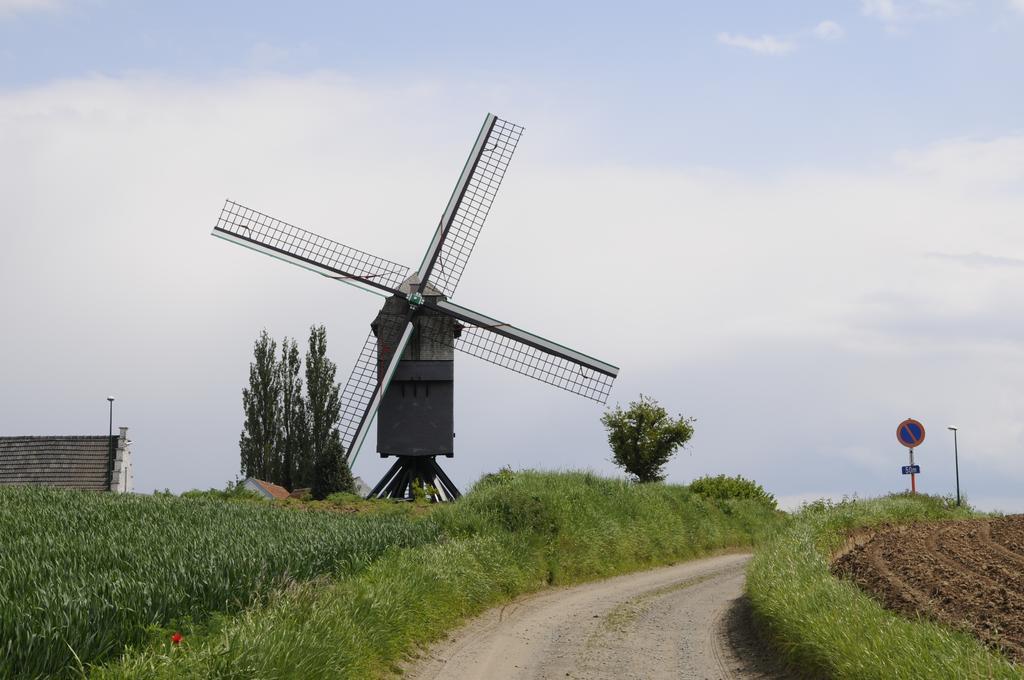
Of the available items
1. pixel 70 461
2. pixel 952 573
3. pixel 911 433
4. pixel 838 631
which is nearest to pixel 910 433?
pixel 911 433

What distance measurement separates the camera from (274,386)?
5206cm

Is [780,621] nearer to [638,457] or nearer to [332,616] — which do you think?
[332,616]

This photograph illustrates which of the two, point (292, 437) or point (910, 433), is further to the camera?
point (292, 437)

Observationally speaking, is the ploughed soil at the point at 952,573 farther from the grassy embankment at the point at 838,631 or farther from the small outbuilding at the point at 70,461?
the small outbuilding at the point at 70,461

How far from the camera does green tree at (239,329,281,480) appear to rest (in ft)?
170

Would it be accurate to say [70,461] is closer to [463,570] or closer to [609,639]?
[463,570]

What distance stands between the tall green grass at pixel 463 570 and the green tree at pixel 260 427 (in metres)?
24.3

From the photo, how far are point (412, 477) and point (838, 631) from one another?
23700 mm

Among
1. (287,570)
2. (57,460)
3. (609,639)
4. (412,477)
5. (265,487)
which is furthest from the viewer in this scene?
(265,487)

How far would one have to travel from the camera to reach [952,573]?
16.3 m

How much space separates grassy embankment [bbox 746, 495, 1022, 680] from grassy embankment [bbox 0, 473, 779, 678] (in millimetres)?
5303

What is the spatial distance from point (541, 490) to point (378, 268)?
13461mm

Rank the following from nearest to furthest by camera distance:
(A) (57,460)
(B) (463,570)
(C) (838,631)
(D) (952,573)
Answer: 1. (C) (838,631)
2. (D) (952,573)
3. (B) (463,570)
4. (A) (57,460)

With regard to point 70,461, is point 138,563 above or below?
below
